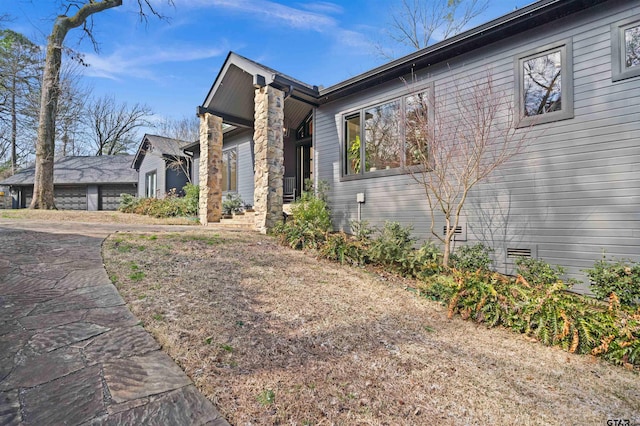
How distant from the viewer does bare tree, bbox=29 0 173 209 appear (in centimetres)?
1127

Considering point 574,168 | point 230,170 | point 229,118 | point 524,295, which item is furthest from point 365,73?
point 230,170

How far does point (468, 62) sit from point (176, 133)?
3170 centimetres

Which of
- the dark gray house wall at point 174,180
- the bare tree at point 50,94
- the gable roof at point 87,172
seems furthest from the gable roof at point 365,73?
the gable roof at point 87,172

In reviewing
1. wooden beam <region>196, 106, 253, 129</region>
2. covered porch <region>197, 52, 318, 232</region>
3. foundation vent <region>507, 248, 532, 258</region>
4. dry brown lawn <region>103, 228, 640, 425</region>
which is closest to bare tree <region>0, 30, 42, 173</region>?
covered porch <region>197, 52, 318, 232</region>

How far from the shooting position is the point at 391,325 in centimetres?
308

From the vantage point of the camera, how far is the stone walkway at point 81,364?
4.85 ft

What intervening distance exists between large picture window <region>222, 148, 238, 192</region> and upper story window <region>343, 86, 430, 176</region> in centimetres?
591

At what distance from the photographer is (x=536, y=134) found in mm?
4848

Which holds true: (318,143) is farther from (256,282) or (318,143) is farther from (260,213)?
(256,282)

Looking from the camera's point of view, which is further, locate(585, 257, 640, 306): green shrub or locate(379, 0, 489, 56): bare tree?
locate(379, 0, 489, 56): bare tree

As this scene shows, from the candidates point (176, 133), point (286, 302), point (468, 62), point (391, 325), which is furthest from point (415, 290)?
point (176, 133)

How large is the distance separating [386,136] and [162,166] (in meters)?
13.4

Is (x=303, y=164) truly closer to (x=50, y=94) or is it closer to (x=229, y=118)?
(x=229, y=118)

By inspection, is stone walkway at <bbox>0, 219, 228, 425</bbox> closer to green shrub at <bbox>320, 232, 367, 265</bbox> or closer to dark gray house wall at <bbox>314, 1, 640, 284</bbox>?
green shrub at <bbox>320, 232, 367, 265</bbox>
